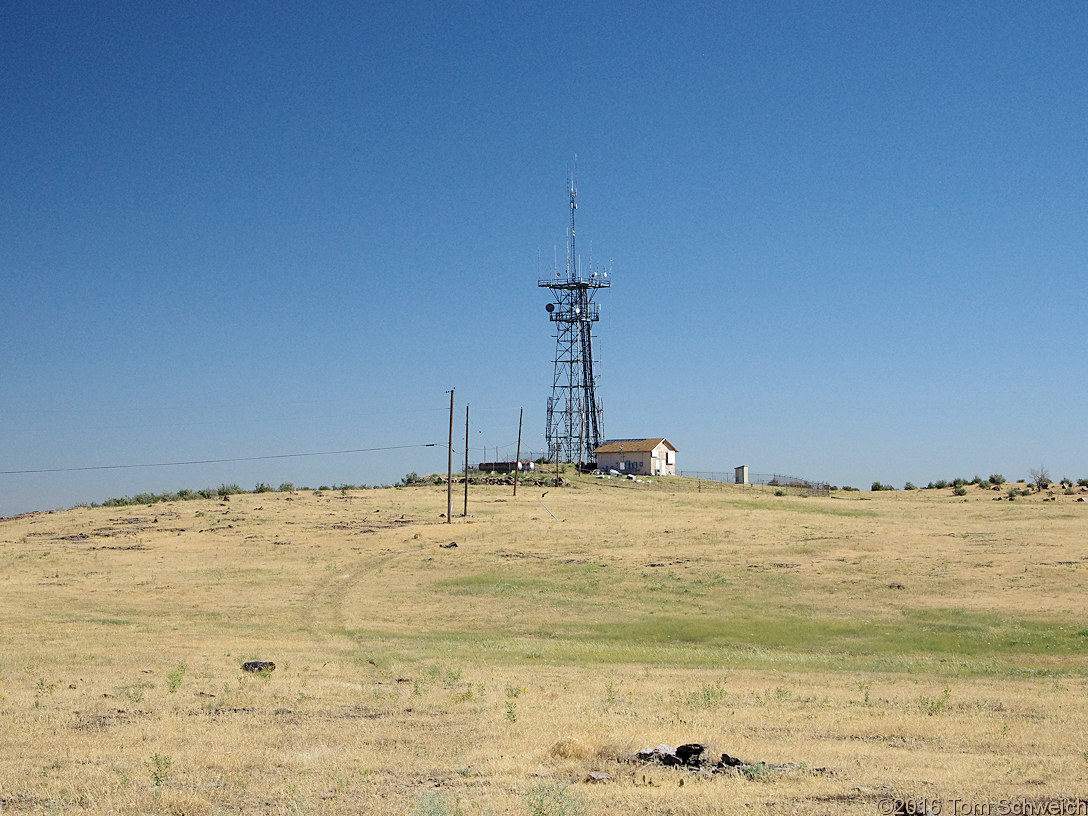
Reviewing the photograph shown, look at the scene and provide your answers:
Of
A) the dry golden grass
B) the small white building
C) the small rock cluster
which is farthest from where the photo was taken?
the small white building

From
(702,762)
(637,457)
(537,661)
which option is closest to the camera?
(702,762)

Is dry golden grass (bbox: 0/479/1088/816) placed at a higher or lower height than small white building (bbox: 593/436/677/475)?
lower

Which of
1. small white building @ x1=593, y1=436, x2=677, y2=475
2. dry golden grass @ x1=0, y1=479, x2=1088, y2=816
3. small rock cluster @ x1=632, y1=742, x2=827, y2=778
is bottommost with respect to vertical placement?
dry golden grass @ x1=0, y1=479, x2=1088, y2=816

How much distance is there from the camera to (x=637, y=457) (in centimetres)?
10238

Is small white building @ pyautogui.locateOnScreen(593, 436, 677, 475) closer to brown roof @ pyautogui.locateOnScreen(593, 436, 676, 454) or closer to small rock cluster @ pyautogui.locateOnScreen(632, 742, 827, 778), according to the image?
brown roof @ pyautogui.locateOnScreen(593, 436, 676, 454)

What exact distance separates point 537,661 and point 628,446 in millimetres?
80158

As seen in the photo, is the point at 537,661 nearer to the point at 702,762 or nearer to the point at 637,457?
the point at 702,762

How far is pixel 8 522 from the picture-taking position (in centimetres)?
6506

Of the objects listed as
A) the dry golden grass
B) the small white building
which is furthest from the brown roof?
the dry golden grass

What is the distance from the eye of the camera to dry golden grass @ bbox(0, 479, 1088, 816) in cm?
1173

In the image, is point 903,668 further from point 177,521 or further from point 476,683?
point 177,521

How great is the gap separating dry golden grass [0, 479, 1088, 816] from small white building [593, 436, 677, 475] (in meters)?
41.0

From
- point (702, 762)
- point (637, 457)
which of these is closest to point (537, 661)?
point (702, 762)

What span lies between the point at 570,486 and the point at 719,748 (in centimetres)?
6982
